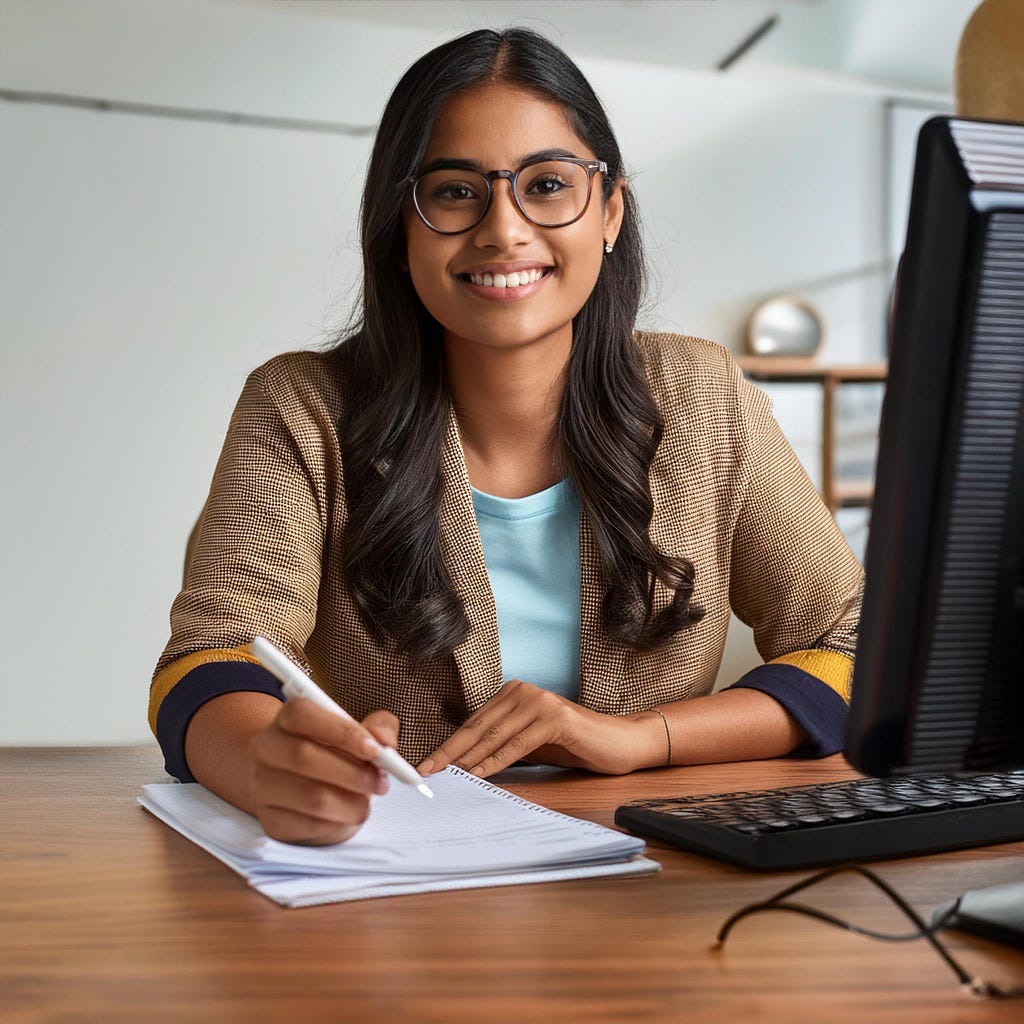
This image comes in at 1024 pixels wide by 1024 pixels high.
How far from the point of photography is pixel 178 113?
4.27 metres

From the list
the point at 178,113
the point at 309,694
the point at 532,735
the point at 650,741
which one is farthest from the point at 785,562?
the point at 178,113

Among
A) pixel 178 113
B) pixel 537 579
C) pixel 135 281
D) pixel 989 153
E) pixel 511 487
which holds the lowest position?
pixel 537 579

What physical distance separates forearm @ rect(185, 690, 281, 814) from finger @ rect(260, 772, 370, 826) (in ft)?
0.41

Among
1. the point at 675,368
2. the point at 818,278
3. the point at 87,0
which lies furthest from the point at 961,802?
the point at 818,278

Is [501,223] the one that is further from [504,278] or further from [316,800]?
[316,800]

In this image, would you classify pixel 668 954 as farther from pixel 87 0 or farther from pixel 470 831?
pixel 87 0

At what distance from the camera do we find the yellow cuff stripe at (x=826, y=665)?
4.29ft

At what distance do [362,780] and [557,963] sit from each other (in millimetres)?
195

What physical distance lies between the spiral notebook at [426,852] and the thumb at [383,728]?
7cm

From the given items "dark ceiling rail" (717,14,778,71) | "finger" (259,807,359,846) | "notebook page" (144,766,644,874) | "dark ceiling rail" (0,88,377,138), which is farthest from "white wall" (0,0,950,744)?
"finger" (259,807,359,846)

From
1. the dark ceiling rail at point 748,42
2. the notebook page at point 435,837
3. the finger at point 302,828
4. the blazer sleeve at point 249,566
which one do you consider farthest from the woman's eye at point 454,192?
the dark ceiling rail at point 748,42

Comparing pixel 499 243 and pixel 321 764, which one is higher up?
pixel 499 243

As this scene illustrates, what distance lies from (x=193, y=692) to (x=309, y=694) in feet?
1.11

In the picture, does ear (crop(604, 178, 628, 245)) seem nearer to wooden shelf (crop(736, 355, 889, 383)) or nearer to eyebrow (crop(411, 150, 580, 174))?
eyebrow (crop(411, 150, 580, 174))
